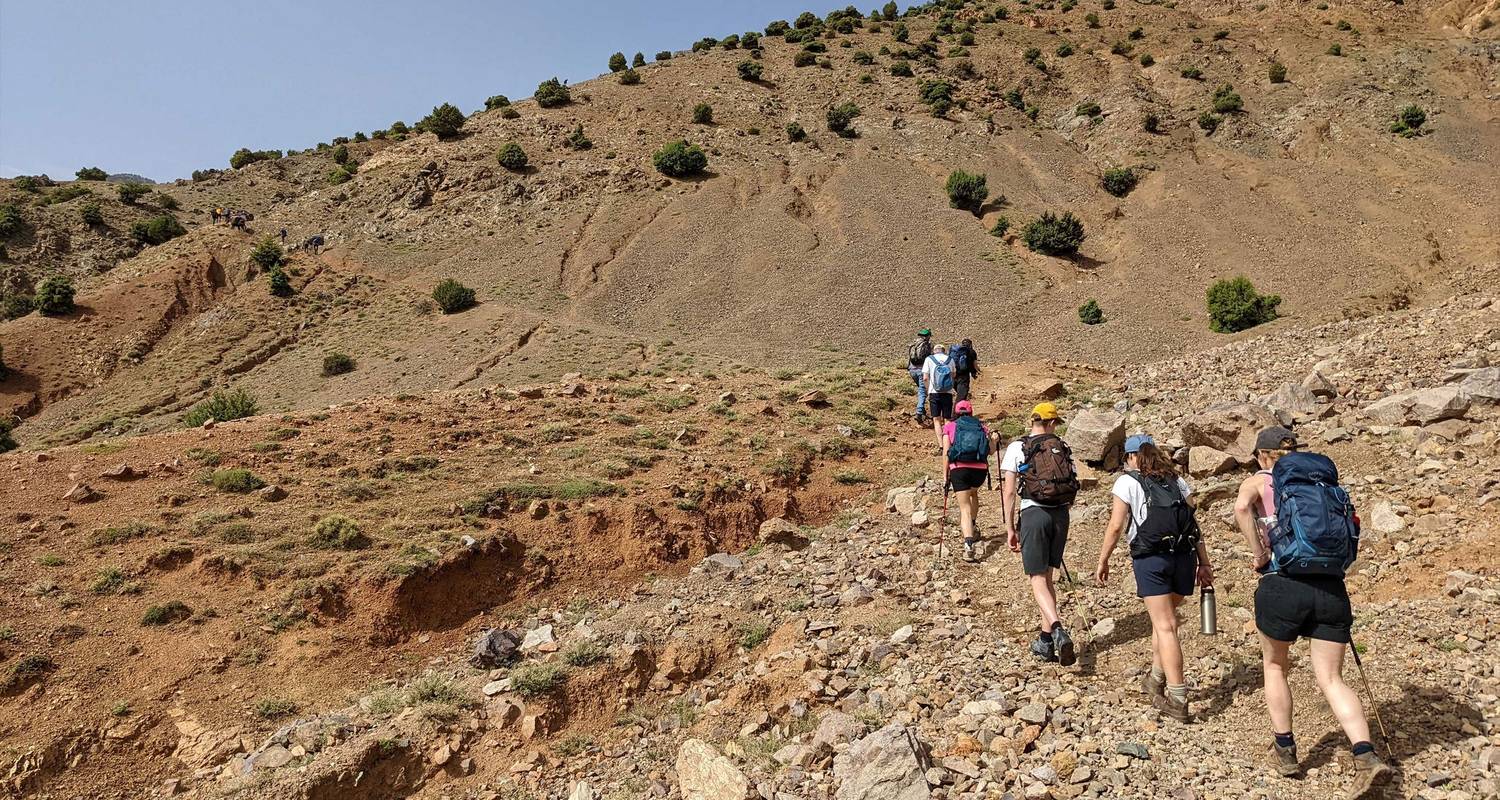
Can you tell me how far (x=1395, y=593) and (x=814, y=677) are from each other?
4.90 m

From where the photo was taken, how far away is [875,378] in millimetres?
20109

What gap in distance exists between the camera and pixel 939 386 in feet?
41.2

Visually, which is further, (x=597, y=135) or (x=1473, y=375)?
(x=597, y=135)

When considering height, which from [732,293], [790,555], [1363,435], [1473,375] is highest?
[732,293]

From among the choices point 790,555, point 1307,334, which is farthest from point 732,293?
point 790,555

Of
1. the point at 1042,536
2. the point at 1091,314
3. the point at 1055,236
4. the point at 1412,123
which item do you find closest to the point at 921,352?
the point at 1042,536

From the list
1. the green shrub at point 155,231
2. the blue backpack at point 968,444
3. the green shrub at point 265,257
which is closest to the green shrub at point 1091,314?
the blue backpack at point 968,444

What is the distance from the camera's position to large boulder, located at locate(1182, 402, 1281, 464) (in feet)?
29.2

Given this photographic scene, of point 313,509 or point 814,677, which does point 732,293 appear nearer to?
point 313,509

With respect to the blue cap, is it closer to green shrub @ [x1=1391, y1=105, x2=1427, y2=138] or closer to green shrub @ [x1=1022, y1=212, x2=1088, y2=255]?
green shrub @ [x1=1022, y1=212, x2=1088, y2=255]

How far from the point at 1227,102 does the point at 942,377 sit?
56.6 meters

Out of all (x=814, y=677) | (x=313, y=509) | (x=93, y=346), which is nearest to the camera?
(x=814, y=677)

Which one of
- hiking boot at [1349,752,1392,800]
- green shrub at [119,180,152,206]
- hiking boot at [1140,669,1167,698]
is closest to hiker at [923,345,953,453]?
hiking boot at [1140,669,1167,698]

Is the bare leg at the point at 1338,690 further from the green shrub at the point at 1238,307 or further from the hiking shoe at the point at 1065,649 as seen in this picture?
the green shrub at the point at 1238,307
